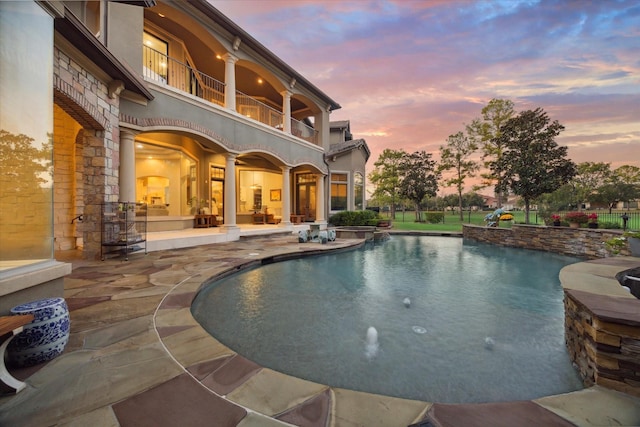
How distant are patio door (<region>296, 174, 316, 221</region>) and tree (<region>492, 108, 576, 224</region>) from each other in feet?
41.8

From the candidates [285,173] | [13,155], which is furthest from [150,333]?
[285,173]

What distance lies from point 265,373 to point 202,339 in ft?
2.90

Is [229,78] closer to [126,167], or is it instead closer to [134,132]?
[134,132]

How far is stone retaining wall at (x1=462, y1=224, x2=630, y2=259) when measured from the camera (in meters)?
8.35

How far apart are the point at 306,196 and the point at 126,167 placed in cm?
1166

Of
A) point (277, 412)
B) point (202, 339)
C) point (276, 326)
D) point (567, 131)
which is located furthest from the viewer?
point (567, 131)

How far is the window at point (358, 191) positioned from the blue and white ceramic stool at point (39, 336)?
16.7 metres

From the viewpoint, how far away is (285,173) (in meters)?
13.4

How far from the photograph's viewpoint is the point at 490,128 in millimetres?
22422

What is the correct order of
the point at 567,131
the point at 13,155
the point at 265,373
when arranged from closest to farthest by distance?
the point at 265,373
the point at 13,155
the point at 567,131

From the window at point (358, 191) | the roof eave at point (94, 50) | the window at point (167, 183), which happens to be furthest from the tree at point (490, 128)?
the roof eave at point (94, 50)

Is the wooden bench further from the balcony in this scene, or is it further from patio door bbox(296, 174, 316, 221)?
patio door bbox(296, 174, 316, 221)

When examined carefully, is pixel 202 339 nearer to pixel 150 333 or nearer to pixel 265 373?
pixel 150 333

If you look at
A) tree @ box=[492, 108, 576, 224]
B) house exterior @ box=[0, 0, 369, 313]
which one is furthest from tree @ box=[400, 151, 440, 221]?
tree @ box=[492, 108, 576, 224]
